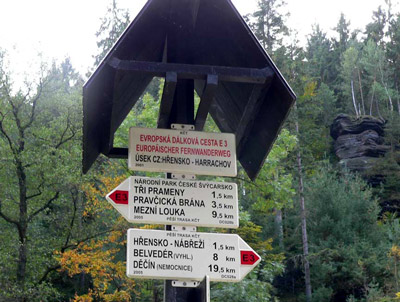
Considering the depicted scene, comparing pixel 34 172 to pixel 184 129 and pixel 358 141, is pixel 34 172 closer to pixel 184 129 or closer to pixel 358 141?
pixel 184 129

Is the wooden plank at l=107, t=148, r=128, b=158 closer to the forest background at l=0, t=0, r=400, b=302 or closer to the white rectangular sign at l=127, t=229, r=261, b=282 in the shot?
the white rectangular sign at l=127, t=229, r=261, b=282

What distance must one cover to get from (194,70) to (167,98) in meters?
0.33

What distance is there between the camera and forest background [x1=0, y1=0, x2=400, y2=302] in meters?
19.2

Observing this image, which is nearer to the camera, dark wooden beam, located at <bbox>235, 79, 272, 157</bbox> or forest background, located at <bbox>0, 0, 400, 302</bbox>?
dark wooden beam, located at <bbox>235, 79, 272, 157</bbox>

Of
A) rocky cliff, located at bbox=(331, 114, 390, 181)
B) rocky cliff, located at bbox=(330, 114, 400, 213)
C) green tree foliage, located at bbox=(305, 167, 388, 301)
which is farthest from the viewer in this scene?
rocky cliff, located at bbox=(331, 114, 390, 181)

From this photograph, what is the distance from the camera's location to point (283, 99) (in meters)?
4.96

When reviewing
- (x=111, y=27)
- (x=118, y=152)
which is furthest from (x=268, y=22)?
(x=118, y=152)

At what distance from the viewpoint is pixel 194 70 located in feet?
15.4

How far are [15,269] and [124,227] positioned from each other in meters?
3.90

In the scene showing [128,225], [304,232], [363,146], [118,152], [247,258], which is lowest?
[247,258]

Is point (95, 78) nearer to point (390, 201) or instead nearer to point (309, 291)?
point (309, 291)

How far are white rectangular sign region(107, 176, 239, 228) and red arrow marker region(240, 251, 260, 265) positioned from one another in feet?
0.78

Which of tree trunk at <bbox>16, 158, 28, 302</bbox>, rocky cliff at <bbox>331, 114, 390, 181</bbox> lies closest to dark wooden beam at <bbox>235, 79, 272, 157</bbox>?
tree trunk at <bbox>16, 158, 28, 302</bbox>

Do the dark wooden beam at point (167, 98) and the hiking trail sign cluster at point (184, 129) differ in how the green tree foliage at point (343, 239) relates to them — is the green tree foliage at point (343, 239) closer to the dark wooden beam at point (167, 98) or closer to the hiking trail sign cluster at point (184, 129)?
the hiking trail sign cluster at point (184, 129)
